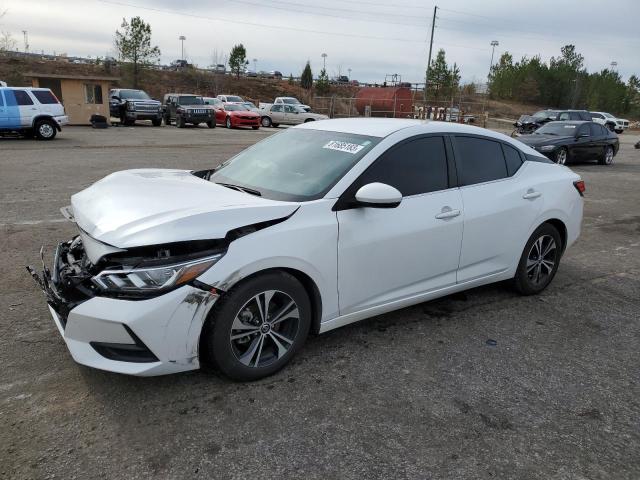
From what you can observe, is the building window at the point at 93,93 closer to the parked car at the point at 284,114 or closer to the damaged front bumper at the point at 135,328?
the parked car at the point at 284,114

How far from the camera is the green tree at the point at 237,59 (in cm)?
7581

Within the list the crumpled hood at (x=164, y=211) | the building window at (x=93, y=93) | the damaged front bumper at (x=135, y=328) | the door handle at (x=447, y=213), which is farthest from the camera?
the building window at (x=93, y=93)

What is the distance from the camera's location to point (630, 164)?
61.7 feet

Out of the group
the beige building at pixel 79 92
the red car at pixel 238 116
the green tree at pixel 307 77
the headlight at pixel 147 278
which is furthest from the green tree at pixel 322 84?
the headlight at pixel 147 278

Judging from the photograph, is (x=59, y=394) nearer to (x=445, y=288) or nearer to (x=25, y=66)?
(x=445, y=288)

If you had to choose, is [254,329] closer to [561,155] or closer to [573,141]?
[561,155]

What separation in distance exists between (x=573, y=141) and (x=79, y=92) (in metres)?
23.7

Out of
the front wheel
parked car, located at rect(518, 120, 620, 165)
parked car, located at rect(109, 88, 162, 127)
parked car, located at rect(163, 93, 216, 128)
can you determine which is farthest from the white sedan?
the front wheel

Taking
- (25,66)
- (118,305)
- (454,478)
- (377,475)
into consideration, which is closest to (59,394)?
(118,305)

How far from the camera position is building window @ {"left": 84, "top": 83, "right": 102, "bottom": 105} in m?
27.3

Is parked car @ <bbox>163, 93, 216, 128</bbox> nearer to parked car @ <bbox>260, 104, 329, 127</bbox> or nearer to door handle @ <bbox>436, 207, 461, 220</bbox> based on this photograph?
parked car @ <bbox>260, 104, 329, 127</bbox>

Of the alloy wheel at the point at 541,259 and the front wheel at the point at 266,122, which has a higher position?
the alloy wheel at the point at 541,259

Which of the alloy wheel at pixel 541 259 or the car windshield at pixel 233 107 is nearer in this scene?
the alloy wheel at pixel 541 259

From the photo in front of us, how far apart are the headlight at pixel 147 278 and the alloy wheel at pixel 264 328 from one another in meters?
0.41
